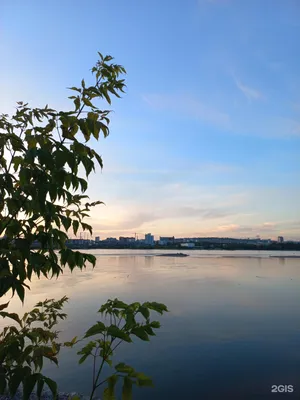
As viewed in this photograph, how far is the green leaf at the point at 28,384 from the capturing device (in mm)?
1112

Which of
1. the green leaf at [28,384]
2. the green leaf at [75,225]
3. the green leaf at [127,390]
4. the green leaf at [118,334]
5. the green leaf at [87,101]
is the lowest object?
the green leaf at [127,390]

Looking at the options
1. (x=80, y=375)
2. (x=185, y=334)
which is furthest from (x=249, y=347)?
(x=80, y=375)

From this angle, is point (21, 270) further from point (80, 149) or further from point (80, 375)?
point (80, 375)

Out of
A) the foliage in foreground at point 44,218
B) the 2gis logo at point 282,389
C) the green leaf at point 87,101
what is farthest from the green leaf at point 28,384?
the 2gis logo at point 282,389

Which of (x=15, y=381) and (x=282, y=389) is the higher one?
(x=15, y=381)

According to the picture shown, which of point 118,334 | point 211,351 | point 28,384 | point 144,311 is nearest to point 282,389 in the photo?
point 211,351

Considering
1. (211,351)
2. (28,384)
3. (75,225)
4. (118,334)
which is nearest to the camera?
(28,384)

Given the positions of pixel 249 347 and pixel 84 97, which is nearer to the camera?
pixel 84 97

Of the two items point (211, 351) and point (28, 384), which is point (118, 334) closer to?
point (28, 384)

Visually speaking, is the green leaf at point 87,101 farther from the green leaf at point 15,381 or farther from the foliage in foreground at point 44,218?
the green leaf at point 15,381

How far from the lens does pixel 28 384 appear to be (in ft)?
3.68

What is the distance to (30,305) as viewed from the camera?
50.4 ft

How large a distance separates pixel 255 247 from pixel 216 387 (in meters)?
142

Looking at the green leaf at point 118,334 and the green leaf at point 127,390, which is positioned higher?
the green leaf at point 118,334
